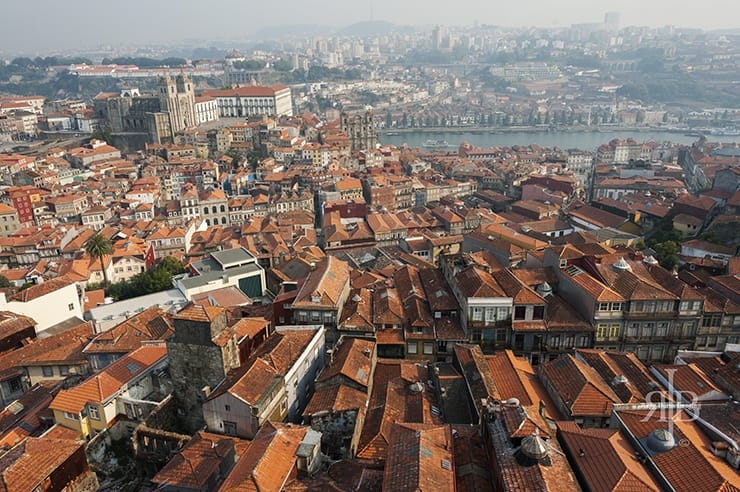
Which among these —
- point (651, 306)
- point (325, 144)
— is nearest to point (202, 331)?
point (651, 306)

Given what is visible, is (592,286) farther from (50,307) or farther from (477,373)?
(50,307)

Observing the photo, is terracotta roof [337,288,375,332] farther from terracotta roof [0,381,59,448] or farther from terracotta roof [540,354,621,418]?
terracotta roof [0,381,59,448]

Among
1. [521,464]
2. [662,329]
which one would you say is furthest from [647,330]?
[521,464]

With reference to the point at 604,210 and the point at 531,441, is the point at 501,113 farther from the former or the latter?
the point at 531,441

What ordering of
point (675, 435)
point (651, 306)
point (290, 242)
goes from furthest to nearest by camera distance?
1. point (290, 242)
2. point (651, 306)
3. point (675, 435)

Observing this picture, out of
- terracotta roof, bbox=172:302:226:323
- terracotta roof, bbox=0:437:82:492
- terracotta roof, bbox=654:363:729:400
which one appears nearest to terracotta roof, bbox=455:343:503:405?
terracotta roof, bbox=654:363:729:400

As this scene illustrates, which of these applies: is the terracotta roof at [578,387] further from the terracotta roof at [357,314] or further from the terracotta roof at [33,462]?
the terracotta roof at [33,462]
